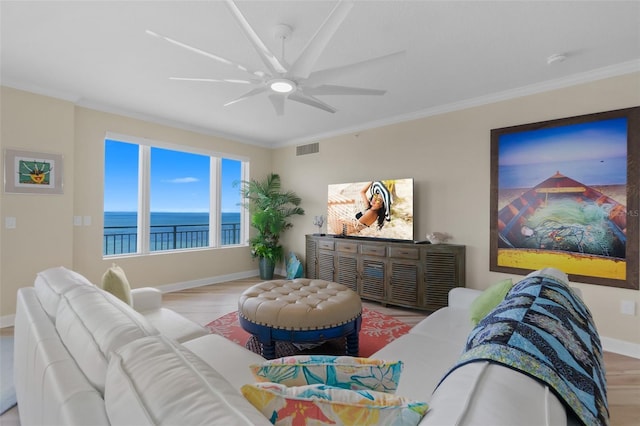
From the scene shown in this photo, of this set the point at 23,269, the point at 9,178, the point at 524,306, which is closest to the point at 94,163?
the point at 9,178

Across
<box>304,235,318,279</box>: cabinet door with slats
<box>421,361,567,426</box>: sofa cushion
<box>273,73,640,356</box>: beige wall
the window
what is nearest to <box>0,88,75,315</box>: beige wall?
the window

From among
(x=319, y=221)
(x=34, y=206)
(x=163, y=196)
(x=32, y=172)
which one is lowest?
(x=319, y=221)

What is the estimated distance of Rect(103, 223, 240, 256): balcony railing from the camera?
197 inches

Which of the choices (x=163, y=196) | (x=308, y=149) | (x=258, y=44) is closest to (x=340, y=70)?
(x=258, y=44)

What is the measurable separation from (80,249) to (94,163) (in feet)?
3.75

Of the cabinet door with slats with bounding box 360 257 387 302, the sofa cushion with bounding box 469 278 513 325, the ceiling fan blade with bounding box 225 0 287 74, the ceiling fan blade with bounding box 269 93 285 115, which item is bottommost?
the cabinet door with slats with bounding box 360 257 387 302

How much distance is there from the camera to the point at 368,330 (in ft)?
10.2

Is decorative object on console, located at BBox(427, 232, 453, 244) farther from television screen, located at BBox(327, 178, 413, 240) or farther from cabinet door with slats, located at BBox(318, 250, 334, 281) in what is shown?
cabinet door with slats, located at BBox(318, 250, 334, 281)

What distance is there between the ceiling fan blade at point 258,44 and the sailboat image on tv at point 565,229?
2.92 metres

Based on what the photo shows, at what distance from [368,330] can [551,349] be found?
2.42 meters

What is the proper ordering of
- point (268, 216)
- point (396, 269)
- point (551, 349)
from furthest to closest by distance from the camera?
point (268, 216) → point (396, 269) → point (551, 349)

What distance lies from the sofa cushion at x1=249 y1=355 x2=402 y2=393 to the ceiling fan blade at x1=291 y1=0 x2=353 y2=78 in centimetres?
144

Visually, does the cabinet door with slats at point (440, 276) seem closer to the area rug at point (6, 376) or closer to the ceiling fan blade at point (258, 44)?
the ceiling fan blade at point (258, 44)

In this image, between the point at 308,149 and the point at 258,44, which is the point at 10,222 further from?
the point at 308,149
